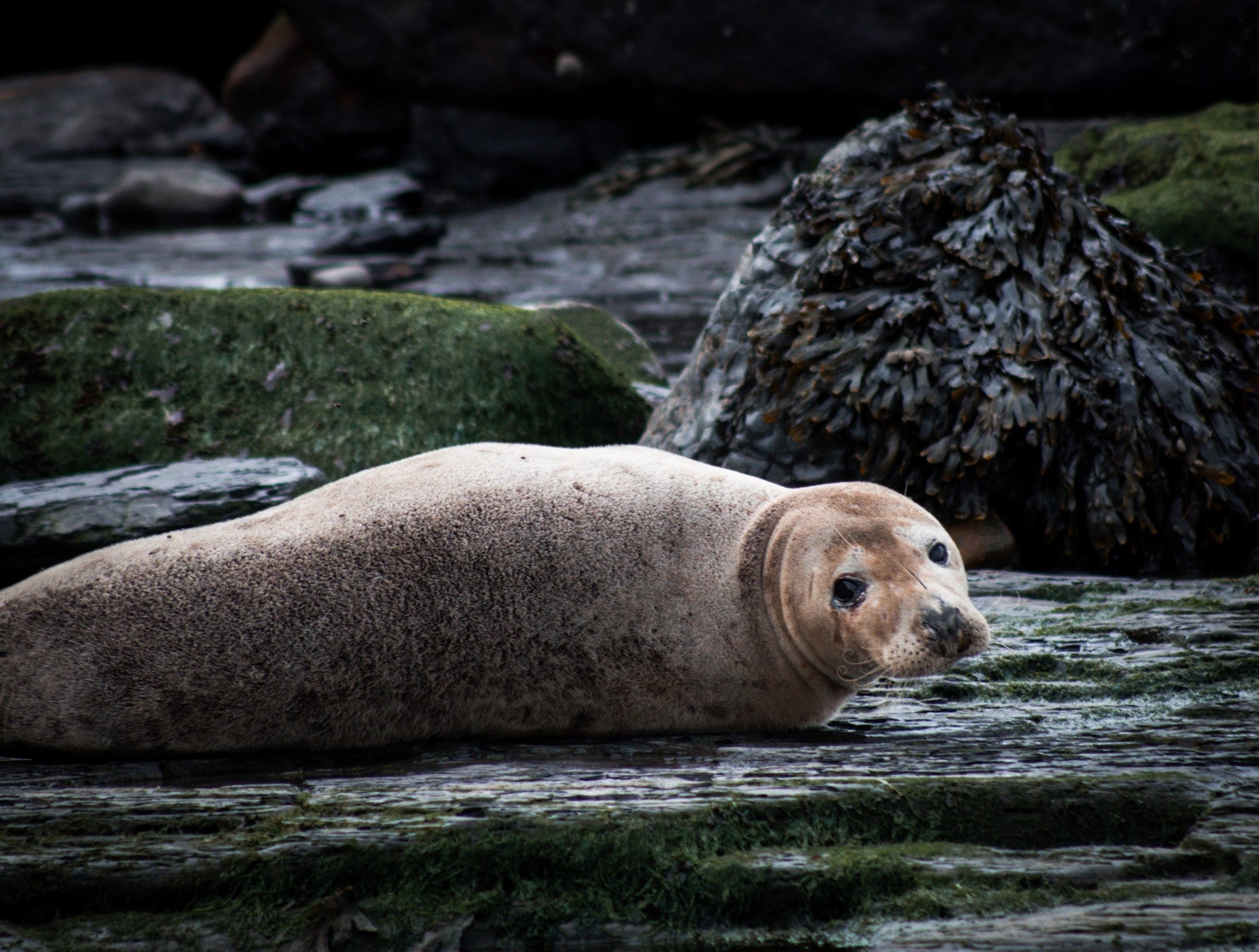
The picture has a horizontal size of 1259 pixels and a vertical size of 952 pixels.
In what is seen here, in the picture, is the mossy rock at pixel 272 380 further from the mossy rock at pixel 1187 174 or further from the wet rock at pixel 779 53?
the wet rock at pixel 779 53

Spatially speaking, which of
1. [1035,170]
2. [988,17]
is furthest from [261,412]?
[988,17]

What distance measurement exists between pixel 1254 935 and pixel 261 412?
4444 millimetres

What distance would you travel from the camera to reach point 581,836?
253 centimetres

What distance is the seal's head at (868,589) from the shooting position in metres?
2.88

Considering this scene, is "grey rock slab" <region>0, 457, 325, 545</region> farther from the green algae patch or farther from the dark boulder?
the dark boulder

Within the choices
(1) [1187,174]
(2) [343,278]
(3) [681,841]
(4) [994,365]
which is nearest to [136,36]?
(2) [343,278]

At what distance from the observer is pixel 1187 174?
6.97 metres

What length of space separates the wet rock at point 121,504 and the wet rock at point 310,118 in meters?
19.5

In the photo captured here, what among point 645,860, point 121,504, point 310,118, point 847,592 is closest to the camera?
point 645,860

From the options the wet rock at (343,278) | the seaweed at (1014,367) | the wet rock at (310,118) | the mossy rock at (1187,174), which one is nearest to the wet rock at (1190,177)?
the mossy rock at (1187,174)

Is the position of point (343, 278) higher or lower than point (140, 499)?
higher

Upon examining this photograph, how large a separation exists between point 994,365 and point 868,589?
2.11 m

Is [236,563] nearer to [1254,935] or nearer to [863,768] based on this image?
[863,768]

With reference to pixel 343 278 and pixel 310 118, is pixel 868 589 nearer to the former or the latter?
pixel 343 278
